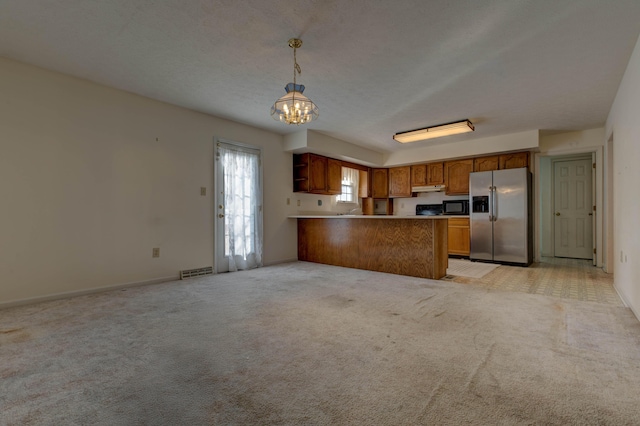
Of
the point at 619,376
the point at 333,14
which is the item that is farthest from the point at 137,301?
the point at 619,376

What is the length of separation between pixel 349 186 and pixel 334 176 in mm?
920

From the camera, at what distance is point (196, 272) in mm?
4398

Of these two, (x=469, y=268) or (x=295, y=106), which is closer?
(x=295, y=106)

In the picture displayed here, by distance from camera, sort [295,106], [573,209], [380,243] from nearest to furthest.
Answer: [295,106], [380,243], [573,209]

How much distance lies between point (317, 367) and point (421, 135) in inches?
182

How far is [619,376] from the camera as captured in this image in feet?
5.47

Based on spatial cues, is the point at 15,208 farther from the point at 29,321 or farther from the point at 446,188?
the point at 446,188

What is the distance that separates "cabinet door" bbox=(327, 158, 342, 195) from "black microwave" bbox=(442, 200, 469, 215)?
242 cm

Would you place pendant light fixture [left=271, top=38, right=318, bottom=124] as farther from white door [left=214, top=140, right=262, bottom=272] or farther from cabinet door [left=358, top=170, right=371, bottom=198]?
cabinet door [left=358, top=170, right=371, bottom=198]

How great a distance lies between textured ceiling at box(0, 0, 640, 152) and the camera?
221cm

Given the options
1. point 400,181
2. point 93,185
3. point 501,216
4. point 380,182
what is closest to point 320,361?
point 93,185

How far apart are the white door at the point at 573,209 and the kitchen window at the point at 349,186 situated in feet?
14.3

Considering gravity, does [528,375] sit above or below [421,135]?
below

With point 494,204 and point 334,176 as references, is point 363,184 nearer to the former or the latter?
point 334,176
